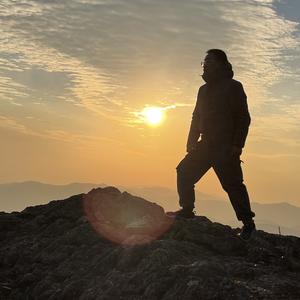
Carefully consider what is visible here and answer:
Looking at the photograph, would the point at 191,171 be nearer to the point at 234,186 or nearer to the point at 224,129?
the point at 234,186

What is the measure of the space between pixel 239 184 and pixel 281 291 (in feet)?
11.0

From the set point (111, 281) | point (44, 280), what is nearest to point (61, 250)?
point (44, 280)

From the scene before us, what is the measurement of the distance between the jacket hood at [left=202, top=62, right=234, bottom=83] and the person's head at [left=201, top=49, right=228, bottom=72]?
6 centimetres

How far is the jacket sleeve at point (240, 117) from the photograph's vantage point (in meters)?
8.25

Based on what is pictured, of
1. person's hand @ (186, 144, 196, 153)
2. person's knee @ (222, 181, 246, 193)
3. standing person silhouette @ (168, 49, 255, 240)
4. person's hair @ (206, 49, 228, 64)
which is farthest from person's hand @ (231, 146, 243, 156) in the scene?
person's hair @ (206, 49, 228, 64)

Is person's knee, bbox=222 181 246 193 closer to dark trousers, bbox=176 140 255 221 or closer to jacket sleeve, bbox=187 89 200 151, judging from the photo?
dark trousers, bbox=176 140 255 221

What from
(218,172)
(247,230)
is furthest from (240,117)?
(247,230)

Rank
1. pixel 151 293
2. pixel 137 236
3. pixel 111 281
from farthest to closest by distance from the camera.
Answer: pixel 137 236, pixel 111 281, pixel 151 293

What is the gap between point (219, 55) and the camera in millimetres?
8500

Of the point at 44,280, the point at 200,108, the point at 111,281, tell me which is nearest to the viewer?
the point at 111,281

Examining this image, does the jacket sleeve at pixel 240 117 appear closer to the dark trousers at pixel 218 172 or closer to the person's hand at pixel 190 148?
the dark trousers at pixel 218 172

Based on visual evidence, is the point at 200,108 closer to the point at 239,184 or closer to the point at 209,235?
the point at 239,184

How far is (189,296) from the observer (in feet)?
17.1

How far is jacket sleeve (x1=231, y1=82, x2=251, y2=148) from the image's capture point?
825cm
